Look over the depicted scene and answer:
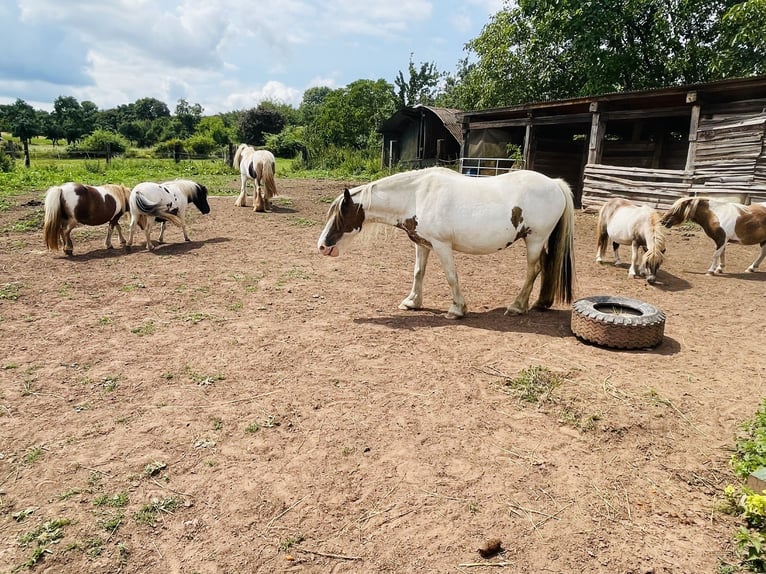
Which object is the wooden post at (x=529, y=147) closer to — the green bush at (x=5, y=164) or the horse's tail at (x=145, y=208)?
the horse's tail at (x=145, y=208)

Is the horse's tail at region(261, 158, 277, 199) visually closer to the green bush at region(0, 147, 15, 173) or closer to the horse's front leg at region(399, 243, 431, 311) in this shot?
the horse's front leg at region(399, 243, 431, 311)

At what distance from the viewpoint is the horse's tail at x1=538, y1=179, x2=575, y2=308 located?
5406mm

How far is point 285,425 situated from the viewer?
10.9ft

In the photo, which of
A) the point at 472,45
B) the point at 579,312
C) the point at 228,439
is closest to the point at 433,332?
the point at 579,312

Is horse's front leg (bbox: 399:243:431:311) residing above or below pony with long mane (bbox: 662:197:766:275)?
below

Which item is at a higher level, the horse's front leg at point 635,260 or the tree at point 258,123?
the tree at point 258,123

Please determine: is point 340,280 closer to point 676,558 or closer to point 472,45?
point 676,558

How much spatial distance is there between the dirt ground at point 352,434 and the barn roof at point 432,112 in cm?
1881

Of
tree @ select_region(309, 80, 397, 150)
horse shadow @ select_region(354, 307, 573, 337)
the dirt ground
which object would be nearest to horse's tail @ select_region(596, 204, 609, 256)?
the dirt ground

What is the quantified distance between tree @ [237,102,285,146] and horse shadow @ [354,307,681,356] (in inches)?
1992

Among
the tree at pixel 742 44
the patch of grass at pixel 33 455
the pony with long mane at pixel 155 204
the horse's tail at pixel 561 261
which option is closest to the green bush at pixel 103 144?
the pony with long mane at pixel 155 204

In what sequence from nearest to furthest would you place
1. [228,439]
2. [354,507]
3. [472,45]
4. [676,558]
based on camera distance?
[676,558] → [354,507] → [228,439] → [472,45]

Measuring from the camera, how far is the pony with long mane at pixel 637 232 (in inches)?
271

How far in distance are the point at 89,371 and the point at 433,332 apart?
10.8 feet
